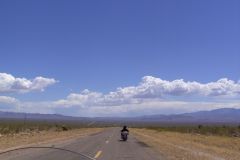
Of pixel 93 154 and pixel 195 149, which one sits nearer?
pixel 93 154

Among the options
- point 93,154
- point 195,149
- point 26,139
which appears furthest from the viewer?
point 26,139

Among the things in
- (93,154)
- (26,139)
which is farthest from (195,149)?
(26,139)

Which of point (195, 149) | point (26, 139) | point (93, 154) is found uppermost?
A: point (26, 139)

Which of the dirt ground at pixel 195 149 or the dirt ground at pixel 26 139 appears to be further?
the dirt ground at pixel 26 139

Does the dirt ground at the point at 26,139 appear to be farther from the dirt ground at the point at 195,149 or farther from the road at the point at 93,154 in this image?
the dirt ground at the point at 195,149

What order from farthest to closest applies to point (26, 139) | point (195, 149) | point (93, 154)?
point (26, 139) < point (195, 149) < point (93, 154)

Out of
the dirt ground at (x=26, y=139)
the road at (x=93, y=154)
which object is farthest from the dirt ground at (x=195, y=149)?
the dirt ground at (x=26, y=139)

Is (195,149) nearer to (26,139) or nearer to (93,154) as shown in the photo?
(93,154)

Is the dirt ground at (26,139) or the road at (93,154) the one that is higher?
the dirt ground at (26,139)

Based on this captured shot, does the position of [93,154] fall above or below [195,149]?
below

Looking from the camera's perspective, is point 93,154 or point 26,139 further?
point 26,139

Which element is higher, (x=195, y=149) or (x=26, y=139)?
(x=26, y=139)

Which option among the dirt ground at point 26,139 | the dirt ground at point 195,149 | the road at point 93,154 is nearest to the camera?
the road at point 93,154

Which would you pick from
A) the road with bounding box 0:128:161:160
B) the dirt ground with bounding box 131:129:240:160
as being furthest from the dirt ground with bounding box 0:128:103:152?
the dirt ground with bounding box 131:129:240:160
